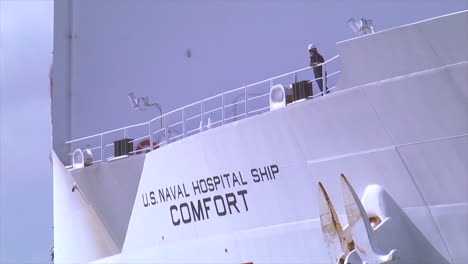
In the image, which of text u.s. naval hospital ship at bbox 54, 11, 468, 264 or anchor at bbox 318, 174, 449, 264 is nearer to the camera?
text u.s. naval hospital ship at bbox 54, 11, 468, 264

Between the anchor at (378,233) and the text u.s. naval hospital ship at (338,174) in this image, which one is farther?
the anchor at (378,233)

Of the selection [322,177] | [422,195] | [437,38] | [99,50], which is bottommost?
[422,195]

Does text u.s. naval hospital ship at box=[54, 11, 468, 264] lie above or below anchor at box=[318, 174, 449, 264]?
above

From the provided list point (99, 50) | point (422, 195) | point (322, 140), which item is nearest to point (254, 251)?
point (322, 140)

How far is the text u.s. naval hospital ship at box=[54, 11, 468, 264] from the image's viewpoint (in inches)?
347

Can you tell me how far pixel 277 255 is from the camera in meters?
10.5

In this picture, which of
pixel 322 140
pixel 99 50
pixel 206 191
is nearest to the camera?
pixel 322 140

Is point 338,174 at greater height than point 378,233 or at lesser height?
greater

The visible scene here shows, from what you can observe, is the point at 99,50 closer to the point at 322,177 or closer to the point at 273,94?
the point at 273,94

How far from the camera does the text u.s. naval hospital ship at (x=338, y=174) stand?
8.81 metres

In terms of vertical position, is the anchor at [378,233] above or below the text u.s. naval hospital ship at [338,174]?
below

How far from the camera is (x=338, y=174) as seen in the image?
9.80 m

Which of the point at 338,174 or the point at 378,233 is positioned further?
the point at 338,174

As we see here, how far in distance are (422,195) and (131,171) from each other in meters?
5.09
